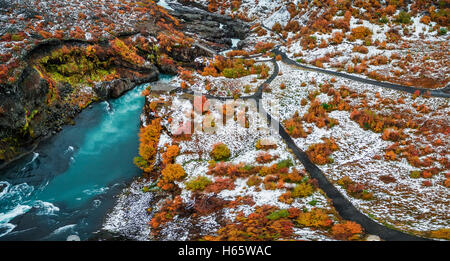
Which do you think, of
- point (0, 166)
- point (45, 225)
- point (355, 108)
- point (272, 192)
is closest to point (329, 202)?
point (272, 192)

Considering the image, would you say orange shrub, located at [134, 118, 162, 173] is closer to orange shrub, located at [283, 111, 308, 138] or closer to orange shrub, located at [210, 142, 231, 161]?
orange shrub, located at [210, 142, 231, 161]

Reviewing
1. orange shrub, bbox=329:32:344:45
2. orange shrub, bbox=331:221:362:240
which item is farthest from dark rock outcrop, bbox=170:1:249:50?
orange shrub, bbox=331:221:362:240

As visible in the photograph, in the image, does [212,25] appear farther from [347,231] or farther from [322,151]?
[347,231]

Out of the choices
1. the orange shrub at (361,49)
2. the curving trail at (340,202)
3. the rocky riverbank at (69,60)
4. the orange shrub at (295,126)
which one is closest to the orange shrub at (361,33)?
the orange shrub at (361,49)

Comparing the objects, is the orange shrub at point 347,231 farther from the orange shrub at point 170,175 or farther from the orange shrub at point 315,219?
the orange shrub at point 170,175

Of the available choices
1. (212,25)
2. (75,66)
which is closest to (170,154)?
(75,66)

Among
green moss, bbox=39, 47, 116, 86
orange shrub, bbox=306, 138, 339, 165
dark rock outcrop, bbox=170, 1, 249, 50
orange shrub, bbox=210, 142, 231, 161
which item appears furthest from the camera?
dark rock outcrop, bbox=170, 1, 249, 50

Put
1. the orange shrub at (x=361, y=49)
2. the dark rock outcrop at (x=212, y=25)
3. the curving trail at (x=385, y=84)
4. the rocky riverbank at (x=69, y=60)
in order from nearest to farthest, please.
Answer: the curving trail at (x=385, y=84), the rocky riverbank at (x=69, y=60), the orange shrub at (x=361, y=49), the dark rock outcrop at (x=212, y=25)

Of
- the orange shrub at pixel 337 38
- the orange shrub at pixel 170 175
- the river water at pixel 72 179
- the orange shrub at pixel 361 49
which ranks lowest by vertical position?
the river water at pixel 72 179
